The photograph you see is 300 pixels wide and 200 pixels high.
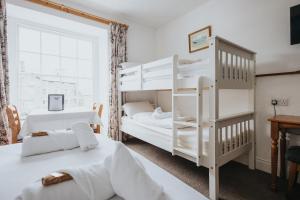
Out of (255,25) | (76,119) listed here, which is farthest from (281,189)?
(76,119)

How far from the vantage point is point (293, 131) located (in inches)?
65.2

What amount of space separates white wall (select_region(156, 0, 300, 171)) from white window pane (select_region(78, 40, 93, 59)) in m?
2.40

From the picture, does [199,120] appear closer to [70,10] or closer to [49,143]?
[49,143]

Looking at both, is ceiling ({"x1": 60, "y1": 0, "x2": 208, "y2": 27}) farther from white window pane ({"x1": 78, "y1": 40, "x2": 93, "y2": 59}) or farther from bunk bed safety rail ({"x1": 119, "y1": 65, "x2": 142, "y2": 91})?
bunk bed safety rail ({"x1": 119, "y1": 65, "x2": 142, "y2": 91})

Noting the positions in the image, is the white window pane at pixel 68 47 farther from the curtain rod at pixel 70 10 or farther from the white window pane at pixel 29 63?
the curtain rod at pixel 70 10

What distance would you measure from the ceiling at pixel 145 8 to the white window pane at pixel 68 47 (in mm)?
746

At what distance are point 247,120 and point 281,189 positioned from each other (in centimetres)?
75

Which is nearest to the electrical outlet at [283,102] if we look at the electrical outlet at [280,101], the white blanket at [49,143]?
the electrical outlet at [280,101]

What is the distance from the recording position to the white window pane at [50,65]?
118 inches

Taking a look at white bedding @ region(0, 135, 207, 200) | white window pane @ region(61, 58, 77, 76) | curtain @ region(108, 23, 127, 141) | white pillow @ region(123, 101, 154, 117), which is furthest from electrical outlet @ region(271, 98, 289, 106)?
white window pane @ region(61, 58, 77, 76)

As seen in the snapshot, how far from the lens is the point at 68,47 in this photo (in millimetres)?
3250

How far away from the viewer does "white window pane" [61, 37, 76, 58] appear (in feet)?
10.5

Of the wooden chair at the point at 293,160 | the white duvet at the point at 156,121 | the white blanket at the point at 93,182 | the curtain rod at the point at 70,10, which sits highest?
the curtain rod at the point at 70,10

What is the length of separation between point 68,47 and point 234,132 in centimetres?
324
